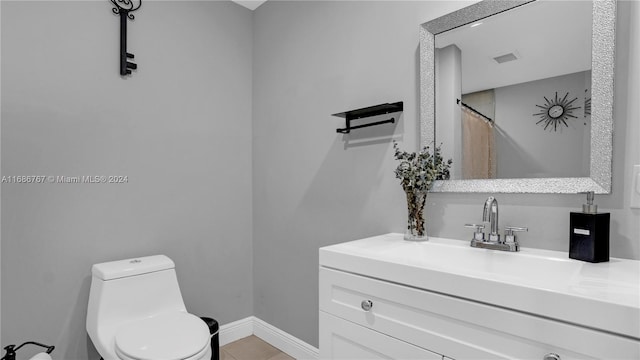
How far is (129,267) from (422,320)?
1.53 meters

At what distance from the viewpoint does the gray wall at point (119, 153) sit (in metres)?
1.69

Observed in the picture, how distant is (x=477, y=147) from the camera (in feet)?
4.79

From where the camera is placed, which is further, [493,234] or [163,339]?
[163,339]

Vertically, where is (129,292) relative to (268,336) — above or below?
above

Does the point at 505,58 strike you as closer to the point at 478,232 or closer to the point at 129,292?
the point at 478,232

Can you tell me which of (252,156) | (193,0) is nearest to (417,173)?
(252,156)

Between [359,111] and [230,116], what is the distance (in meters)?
1.11

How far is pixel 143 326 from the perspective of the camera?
1.62m

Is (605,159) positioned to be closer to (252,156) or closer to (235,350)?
(252,156)

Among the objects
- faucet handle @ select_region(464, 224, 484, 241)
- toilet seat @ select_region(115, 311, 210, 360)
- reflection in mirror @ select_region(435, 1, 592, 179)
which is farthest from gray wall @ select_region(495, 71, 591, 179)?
toilet seat @ select_region(115, 311, 210, 360)

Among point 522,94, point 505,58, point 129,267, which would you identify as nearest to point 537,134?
point 522,94

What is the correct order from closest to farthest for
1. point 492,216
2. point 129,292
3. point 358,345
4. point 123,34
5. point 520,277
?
point 520,277 < point 358,345 < point 492,216 < point 129,292 < point 123,34

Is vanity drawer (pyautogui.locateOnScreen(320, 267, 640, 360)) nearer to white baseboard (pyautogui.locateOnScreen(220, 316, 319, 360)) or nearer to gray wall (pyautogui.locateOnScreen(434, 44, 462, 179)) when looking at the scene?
gray wall (pyautogui.locateOnScreen(434, 44, 462, 179))

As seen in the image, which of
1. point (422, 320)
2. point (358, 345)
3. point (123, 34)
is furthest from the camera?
point (123, 34)
